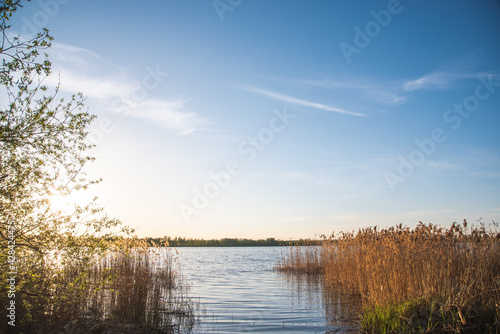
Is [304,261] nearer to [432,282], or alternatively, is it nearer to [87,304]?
[432,282]

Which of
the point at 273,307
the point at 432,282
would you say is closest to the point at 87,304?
the point at 273,307

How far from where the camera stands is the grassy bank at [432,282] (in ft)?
20.4

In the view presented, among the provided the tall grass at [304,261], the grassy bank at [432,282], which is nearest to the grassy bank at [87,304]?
the grassy bank at [432,282]

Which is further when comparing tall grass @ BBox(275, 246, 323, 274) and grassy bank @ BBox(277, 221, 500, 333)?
tall grass @ BBox(275, 246, 323, 274)

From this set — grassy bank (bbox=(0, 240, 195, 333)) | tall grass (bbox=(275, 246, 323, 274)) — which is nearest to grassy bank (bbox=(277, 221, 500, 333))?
grassy bank (bbox=(0, 240, 195, 333))

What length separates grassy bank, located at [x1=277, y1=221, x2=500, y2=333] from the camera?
6.21 metres

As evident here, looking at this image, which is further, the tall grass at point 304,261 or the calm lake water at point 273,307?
the tall grass at point 304,261

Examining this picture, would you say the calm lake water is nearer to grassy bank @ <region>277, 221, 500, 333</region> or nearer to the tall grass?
grassy bank @ <region>277, 221, 500, 333</region>

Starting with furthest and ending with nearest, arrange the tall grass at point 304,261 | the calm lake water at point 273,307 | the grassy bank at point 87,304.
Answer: the tall grass at point 304,261, the calm lake water at point 273,307, the grassy bank at point 87,304

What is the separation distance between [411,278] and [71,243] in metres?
6.92

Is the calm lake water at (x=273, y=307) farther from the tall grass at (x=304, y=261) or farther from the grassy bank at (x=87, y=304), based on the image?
the tall grass at (x=304, y=261)

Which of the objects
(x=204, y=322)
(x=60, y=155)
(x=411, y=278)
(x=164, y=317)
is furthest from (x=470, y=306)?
(x=60, y=155)

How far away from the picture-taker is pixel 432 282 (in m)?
7.37

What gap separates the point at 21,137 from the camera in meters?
5.65
